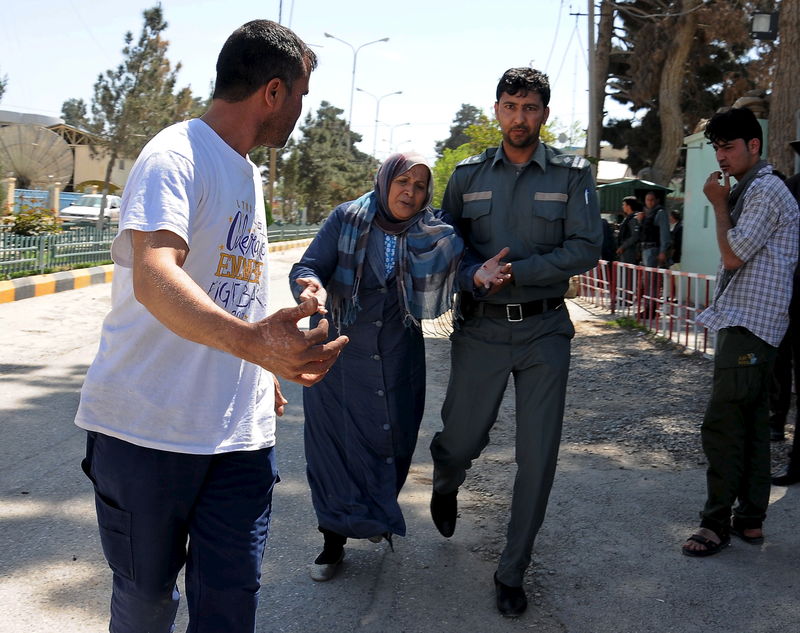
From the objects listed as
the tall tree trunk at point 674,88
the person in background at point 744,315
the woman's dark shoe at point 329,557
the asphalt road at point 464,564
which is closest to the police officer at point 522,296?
the asphalt road at point 464,564

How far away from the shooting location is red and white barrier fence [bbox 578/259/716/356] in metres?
10.5

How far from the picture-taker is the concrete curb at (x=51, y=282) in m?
12.7

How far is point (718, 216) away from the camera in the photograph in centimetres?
412

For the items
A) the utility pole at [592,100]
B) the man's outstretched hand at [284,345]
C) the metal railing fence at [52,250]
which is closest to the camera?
the man's outstretched hand at [284,345]

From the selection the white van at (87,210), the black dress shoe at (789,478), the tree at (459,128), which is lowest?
the black dress shoe at (789,478)

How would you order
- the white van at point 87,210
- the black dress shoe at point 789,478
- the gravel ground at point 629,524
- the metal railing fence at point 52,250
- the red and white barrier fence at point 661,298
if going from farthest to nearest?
the white van at point 87,210, the metal railing fence at point 52,250, the red and white barrier fence at point 661,298, the black dress shoe at point 789,478, the gravel ground at point 629,524

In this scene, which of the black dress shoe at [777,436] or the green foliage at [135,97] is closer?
the black dress shoe at [777,436]

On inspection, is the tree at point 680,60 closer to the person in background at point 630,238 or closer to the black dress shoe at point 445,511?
the person in background at point 630,238

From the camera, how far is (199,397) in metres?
2.22

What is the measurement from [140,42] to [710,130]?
83.8ft

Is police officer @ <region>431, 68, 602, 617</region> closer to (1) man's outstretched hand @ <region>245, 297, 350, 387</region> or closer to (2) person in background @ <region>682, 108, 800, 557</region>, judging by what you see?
(2) person in background @ <region>682, 108, 800, 557</region>

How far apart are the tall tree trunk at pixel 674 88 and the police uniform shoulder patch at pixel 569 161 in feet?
80.8

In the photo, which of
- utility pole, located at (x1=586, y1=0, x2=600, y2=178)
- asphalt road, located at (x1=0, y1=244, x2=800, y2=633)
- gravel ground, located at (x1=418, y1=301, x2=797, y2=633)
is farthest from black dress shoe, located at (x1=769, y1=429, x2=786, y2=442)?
utility pole, located at (x1=586, y1=0, x2=600, y2=178)

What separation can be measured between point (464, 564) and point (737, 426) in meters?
1.39
